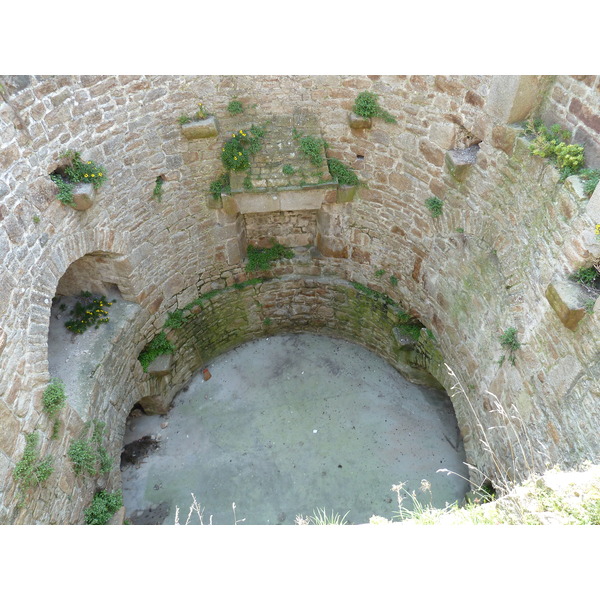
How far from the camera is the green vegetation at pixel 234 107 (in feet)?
17.9

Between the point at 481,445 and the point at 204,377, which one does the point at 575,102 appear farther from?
the point at 204,377

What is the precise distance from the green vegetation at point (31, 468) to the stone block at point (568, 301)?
14.7 ft

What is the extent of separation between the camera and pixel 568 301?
359cm

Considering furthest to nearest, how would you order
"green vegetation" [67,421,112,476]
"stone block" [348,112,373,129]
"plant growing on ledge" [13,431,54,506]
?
"stone block" [348,112,373,129] → "green vegetation" [67,421,112,476] → "plant growing on ledge" [13,431,54,506]

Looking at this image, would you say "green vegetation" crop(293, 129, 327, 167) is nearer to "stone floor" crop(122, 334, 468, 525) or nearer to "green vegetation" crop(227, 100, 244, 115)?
"green vegetation" crop(227, 100, 244, 115)

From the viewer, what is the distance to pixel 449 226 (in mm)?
5316

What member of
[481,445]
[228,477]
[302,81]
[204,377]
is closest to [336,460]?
[228,477]

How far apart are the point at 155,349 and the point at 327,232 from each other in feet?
9.68

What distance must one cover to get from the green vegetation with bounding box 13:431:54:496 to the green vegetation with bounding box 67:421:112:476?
1.65ft

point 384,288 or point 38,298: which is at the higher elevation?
point 38,298

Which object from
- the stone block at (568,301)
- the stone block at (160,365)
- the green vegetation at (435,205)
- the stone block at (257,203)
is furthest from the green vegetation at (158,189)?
the stone block at (568,301)

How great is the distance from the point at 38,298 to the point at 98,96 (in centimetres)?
202

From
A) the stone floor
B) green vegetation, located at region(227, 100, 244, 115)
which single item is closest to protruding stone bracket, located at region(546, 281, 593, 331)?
the stone floor

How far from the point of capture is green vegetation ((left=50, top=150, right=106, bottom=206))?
168 inches
